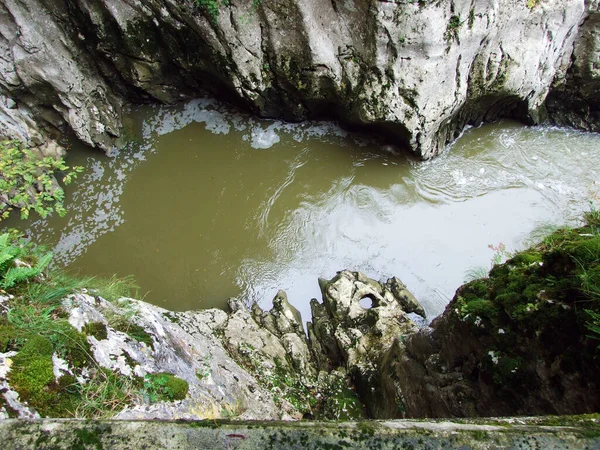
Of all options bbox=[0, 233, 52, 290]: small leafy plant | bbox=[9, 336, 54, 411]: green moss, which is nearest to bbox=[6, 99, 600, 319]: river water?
bbox=[0, 233, 52, 290]: small leafy plant

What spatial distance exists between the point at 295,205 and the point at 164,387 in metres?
4.60

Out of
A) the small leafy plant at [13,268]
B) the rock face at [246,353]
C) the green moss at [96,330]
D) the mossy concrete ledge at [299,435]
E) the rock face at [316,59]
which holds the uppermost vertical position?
the rock face at [316,59]

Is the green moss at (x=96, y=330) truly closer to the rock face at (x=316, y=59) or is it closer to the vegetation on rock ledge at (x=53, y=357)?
the vegetation on rock ledge at (x=53, y=357)

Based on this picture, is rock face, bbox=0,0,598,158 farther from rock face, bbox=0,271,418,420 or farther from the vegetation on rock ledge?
the vegetation on rock ledge

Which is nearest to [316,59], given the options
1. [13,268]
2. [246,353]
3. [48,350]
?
[246,353]

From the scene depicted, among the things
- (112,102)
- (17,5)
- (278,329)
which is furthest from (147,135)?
(278,329)

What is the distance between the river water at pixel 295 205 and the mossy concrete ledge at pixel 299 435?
14.9ft

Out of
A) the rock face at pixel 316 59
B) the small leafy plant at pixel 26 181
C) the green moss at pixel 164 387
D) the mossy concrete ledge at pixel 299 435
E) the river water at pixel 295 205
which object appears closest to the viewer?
the mossy concrete ledge at pixel 299 435

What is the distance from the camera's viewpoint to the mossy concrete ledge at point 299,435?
4.94ft

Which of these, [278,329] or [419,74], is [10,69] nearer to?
[278,329]

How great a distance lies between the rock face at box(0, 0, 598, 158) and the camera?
6094 millimetres

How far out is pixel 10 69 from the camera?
6.36 m

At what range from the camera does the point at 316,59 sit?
21.2 feet

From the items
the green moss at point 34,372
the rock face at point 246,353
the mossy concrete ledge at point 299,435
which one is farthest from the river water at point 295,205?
the mossy concrete ledge at point 299,435
